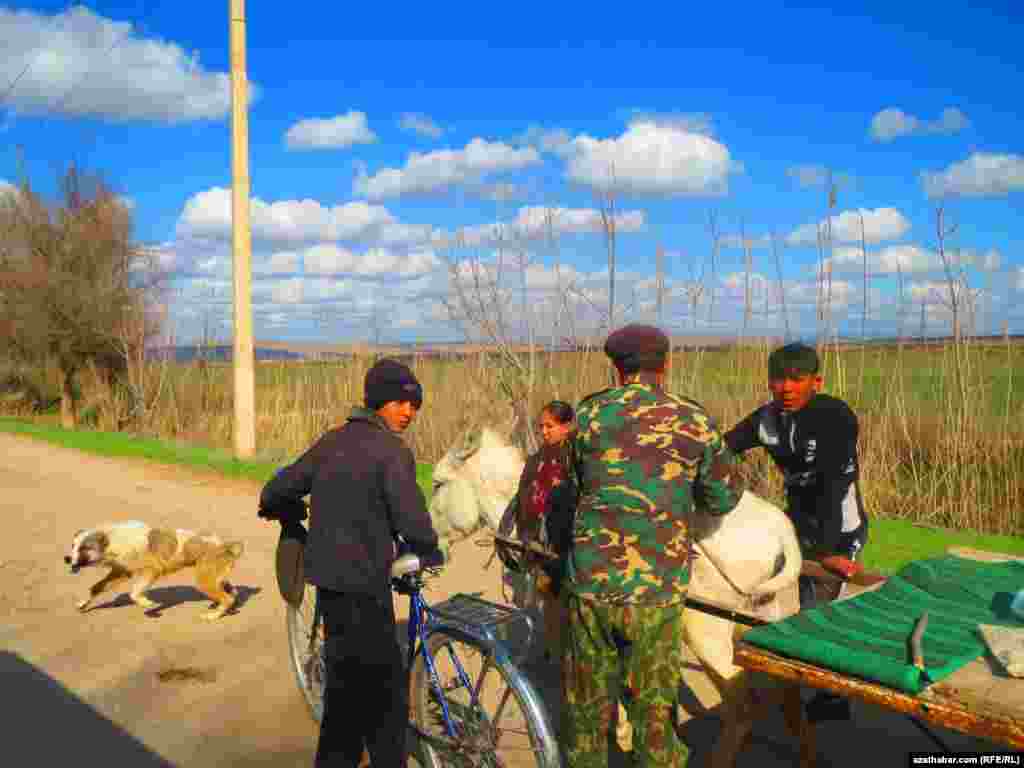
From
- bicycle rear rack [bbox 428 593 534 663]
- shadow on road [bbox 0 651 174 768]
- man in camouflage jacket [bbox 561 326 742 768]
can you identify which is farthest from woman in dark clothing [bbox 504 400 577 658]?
shadow on road [bbox 0 651 174 768]

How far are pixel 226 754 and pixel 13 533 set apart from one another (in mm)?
6541

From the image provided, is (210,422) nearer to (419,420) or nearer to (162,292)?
(162,292)

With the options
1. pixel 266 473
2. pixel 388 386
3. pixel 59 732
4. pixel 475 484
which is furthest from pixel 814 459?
pixel 266 473

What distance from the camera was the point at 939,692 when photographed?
2.31 meters

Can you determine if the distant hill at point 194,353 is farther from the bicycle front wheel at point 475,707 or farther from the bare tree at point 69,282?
the bicycle front wheel at point 475,707

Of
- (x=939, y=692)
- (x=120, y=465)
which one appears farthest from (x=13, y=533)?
(x=939, y=692)

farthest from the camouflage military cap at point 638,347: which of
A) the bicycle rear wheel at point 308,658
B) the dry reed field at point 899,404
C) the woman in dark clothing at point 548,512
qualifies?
the dry reed field at point 899,404

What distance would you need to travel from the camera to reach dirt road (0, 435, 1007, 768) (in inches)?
158

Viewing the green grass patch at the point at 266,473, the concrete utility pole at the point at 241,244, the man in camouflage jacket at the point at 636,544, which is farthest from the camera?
the concrete utility pole at the point at 241,244

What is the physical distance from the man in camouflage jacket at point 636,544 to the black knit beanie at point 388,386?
0.71 metres

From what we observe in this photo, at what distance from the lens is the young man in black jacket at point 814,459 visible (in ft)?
12.7

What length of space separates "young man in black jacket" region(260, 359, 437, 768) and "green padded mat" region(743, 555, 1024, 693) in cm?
136

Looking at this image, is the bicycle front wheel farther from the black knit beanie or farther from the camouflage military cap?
the camouflage military cap

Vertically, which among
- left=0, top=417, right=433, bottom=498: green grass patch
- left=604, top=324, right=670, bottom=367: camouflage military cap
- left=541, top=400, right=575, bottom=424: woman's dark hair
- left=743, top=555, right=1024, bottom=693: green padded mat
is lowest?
left=0, top=417, right=433, bottom=498: green grass patch
